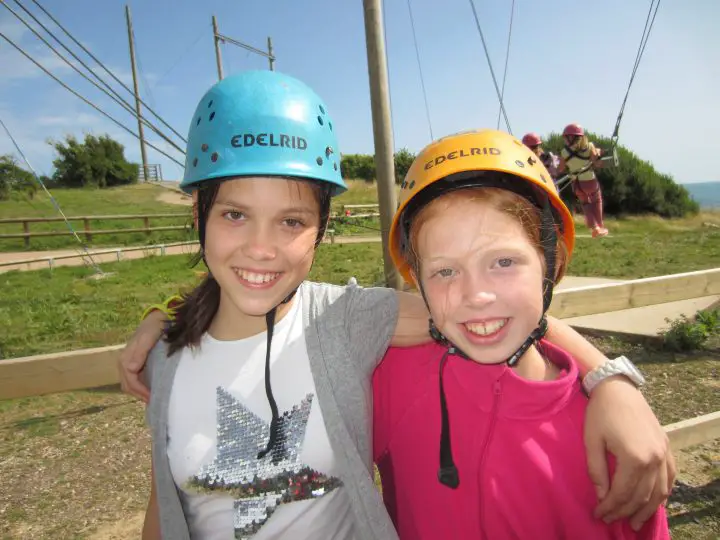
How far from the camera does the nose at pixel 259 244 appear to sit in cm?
157

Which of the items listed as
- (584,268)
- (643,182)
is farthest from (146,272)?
(643,182)

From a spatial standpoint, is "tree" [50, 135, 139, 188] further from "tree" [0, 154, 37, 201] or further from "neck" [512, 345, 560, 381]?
"neck" [512, 345, 560, 381]

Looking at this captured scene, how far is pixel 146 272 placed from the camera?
10.9 meters

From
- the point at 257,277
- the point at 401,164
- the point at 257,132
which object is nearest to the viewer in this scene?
the point at 257,277

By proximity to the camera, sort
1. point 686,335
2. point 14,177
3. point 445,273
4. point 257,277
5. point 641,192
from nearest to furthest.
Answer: point 445,273
point 257,277
point 686,335
point 14,177
point 641,192

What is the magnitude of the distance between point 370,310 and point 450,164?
583mm

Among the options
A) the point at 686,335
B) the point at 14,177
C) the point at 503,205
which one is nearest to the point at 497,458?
the point at 503,205

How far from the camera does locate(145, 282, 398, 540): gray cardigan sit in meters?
1.50

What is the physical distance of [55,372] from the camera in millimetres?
2789

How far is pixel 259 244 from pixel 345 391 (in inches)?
22.9

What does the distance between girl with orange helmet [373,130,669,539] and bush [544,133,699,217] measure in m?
24.7

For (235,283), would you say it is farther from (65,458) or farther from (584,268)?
(584,268)

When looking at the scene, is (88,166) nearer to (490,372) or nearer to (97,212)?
(97,212)

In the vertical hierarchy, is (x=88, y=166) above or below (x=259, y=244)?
above
